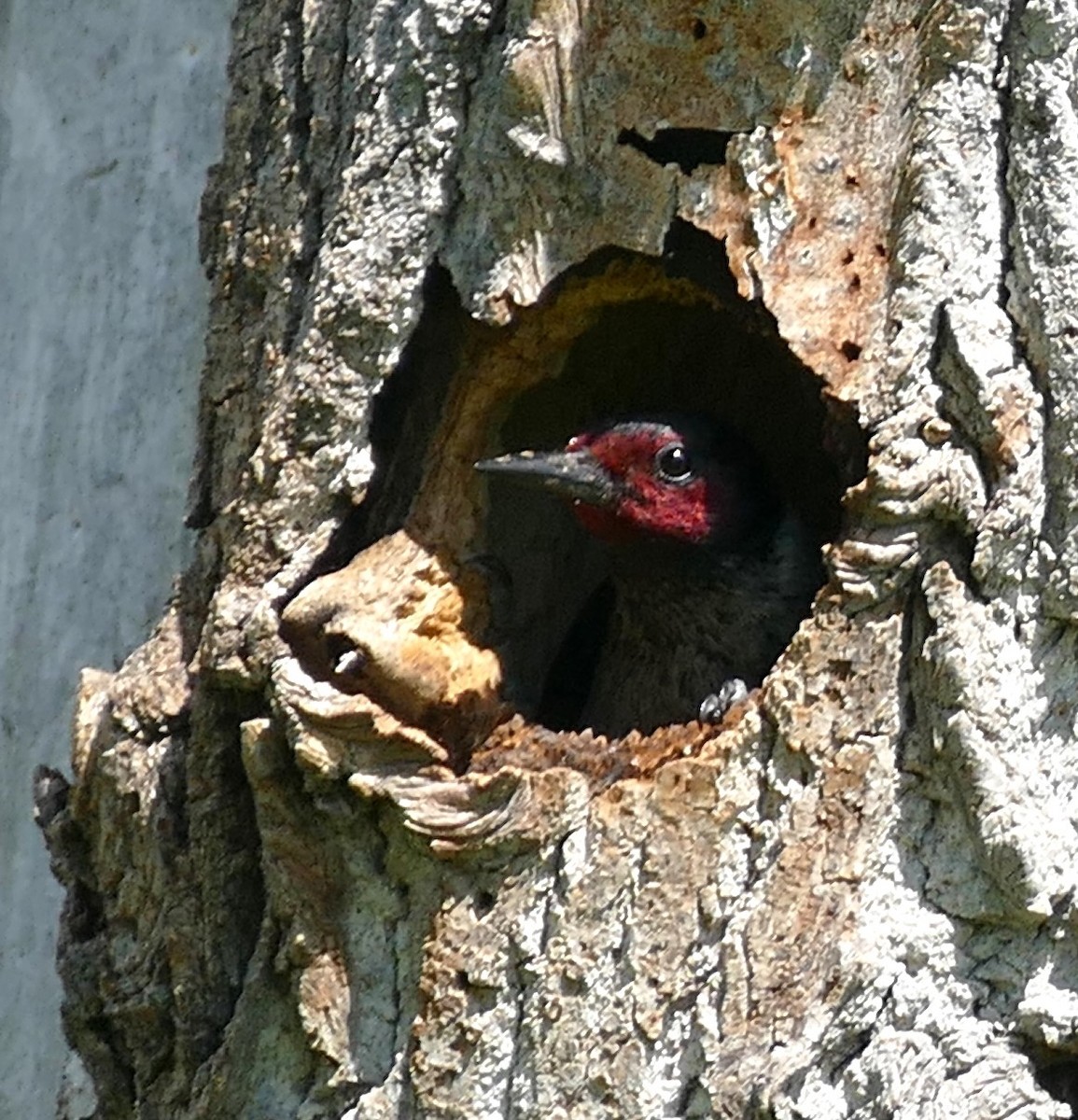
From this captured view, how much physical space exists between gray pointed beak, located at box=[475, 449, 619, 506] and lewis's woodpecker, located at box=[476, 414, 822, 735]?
0.11 m

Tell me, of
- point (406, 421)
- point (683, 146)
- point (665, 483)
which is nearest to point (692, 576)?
point (665, 483)

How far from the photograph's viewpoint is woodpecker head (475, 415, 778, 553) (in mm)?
3523

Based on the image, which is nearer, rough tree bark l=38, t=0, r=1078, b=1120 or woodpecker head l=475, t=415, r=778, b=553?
rough tree bark l=38, t=0, r=1078, b=1120

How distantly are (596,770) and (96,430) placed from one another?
133 cm

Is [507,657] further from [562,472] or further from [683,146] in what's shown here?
[683,146]

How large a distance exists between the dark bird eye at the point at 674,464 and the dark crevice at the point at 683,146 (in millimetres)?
933

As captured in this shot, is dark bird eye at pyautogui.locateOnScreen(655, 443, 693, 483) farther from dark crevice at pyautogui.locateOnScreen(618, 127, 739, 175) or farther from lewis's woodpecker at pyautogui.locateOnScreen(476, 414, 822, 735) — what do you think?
dark crevice at pyautogui.locateOnScreen(618, 127, 739, 175)

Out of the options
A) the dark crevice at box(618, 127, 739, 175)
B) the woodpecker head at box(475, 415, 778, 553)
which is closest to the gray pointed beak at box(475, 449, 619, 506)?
the woodpecker head at box(475, 415, 778, 553)

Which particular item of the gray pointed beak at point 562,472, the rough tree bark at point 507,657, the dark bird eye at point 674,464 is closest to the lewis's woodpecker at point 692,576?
the dark bird eye at point 674,464

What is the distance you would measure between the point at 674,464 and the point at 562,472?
42 centimetres

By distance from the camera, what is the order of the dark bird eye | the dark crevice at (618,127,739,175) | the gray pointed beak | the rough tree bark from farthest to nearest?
the dark bird eye → the gray pointed beak → the dark crevice at (618,127,739,175) → the rough tree bark

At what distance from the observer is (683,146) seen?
2.81 meters

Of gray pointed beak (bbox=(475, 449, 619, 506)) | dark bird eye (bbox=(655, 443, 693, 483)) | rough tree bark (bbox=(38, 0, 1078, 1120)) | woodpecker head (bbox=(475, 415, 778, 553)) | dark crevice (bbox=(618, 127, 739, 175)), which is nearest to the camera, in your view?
rough tree bark (bbox=(38, 0, 1078, 1120))

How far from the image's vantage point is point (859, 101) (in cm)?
277
